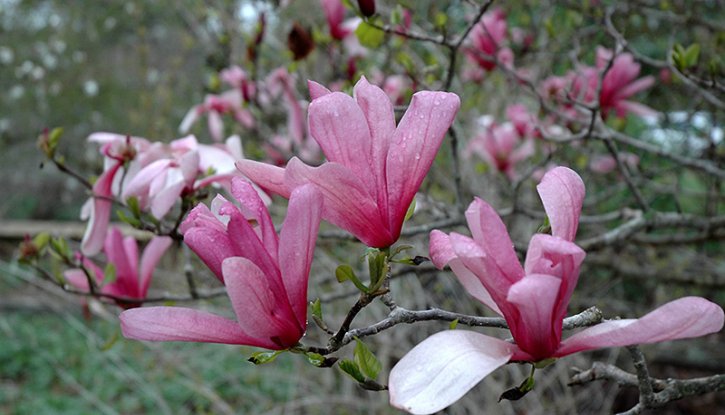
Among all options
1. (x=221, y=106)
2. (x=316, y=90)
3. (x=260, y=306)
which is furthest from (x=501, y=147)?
(x=260, y=306)

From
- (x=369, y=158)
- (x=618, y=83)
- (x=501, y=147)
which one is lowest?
(x=501, y=147)

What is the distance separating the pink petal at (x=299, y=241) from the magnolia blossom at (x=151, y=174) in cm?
46

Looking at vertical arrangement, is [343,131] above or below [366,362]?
above

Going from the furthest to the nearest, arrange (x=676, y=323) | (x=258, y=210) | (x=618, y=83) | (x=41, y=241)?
(x=618, y=83) → (x=41, y=241) → (x=258, y=210) → (x=676, y=323)

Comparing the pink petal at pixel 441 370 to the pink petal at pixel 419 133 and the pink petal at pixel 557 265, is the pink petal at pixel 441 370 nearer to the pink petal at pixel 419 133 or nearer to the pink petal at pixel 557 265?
the pink petal at pixel 557 265

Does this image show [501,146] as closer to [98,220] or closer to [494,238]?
[98,220]

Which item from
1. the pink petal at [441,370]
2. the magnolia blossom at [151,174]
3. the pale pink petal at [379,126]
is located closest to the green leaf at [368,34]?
the magnolia blossom at [151,174]

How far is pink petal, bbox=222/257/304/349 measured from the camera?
60cm

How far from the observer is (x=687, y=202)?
182 inches

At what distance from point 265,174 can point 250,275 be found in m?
0.11

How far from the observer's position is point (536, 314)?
0.57m

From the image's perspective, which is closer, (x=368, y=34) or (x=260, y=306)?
(x=260, y=306)

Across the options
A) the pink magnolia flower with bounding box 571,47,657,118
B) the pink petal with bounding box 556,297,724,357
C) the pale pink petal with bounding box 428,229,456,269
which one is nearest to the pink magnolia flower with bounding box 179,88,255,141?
the pink magnolia flower with bounding box 571,47,657,118

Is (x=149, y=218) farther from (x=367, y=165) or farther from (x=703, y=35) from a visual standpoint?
(x=703, y=35)
